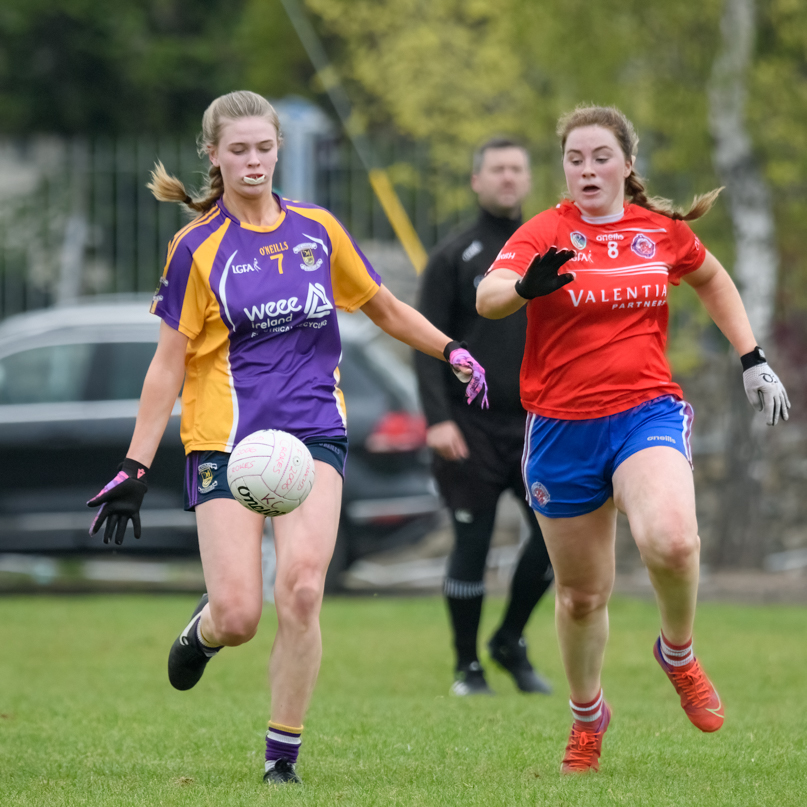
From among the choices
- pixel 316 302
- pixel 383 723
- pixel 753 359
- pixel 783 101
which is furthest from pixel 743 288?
pixel 316 302

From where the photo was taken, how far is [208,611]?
16.3 feet

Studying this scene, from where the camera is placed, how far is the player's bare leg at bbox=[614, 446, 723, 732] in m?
4.54

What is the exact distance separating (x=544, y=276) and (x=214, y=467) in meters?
1.35

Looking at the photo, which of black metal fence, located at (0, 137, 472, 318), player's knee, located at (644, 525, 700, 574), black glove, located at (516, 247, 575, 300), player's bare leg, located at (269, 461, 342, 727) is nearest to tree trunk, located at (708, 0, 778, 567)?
black metal fence, located at (0, 137, 472, 318)

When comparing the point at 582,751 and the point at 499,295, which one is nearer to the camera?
the point at 499,295

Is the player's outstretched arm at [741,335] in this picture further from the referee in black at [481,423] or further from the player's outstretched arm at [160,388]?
the referee in black at [481,423]

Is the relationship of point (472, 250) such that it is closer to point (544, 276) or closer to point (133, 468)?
point (544, 276)

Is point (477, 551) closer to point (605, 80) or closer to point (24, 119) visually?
point (605, 80)

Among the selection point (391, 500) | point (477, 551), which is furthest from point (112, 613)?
point (477, 551)

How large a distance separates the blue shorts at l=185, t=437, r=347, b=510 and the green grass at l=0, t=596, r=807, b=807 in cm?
100

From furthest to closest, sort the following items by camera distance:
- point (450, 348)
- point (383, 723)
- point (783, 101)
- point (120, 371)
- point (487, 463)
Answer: point (783, 101) < point (120, 371) < point (487, 463) < point (383, 723) < point (450, 348)

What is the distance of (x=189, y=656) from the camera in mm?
5090

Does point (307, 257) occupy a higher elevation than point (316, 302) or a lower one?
higher

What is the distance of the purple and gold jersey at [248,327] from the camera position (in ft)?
15.9
